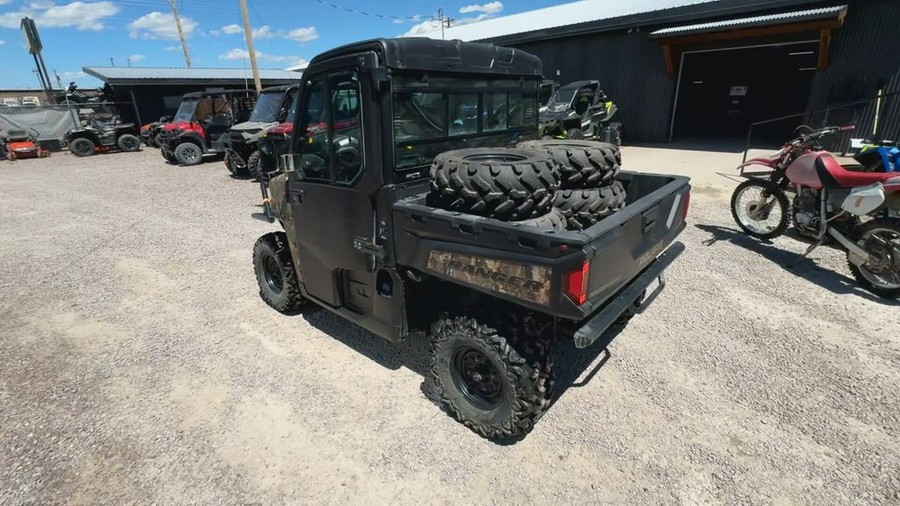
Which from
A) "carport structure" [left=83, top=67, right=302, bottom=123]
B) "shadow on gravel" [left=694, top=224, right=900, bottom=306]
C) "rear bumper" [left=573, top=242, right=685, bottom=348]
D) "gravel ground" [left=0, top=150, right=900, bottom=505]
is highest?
"carport structure" [left=83, top=67, right=302, bottom=123]

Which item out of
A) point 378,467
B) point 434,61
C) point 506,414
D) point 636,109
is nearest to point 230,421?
point 378,467

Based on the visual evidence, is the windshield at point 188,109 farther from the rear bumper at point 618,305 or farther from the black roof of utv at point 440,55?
the rear bumper at point 618,305

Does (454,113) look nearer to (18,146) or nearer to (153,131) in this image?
(153,131)

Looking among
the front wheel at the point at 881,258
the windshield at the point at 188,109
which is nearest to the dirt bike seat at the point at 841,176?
the front wheel at the point at 881,258

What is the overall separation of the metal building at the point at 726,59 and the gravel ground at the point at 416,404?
8.70 metres

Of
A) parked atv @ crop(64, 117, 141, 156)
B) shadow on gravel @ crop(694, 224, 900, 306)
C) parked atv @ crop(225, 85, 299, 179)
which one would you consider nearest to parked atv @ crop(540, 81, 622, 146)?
shadow on gravel @ crop(694, 224, 900, 306)

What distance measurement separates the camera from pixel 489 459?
8.51ft

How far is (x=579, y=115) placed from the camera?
1242cm

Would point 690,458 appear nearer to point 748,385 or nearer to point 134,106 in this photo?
point 748,385

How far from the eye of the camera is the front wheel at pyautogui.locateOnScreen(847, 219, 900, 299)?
405 cm

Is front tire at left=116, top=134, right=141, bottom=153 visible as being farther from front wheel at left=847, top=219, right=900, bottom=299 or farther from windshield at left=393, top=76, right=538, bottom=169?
front wheel at left=847, top=219, right=900, bottom=299

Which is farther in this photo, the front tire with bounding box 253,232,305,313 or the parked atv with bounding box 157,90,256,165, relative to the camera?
the parked atv with bounding box 157,90,256,165

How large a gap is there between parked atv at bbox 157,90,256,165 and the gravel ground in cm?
1040

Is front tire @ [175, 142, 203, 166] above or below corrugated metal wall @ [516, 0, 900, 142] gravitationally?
below
